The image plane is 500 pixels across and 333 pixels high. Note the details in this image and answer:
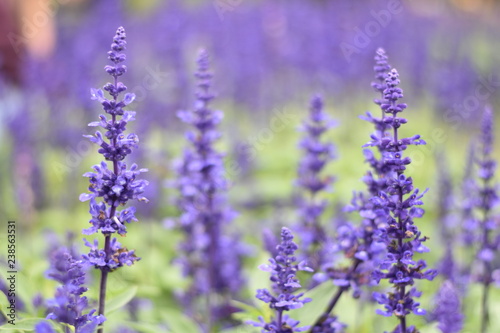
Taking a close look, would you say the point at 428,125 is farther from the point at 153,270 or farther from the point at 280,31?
the point at 153,270

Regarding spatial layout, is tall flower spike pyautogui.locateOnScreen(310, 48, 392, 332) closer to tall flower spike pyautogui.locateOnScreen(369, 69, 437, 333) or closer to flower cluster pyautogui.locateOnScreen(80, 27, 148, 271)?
tall flower spike pyautogui.locateOnScreen(369, 69, 437, 333)

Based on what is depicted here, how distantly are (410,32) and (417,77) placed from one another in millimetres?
4537

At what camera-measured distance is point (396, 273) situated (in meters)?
2.83

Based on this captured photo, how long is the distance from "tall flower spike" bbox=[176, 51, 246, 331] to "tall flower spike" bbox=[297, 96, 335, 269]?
595mm

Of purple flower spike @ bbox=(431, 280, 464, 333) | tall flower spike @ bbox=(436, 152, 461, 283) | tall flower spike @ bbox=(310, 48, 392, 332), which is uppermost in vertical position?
tall flower spike @ bbox=(436, 152, 461, 283)

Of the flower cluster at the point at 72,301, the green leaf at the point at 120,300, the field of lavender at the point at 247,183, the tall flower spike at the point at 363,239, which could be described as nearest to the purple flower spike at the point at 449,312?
the field of lavender at the point at 247,183

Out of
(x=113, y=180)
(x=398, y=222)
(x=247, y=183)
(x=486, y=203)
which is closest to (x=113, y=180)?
(x=113, y=180)

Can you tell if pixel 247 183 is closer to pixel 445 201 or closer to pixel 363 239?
pixel 445 201

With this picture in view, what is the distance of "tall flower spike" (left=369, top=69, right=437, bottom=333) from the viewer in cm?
274

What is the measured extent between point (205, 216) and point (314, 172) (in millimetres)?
831

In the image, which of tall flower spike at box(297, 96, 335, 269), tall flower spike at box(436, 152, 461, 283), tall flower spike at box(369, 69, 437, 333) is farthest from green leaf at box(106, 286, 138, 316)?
tall flower spike at box(436, 152, 461, 283)

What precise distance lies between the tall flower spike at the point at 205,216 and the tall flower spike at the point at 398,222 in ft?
4.90

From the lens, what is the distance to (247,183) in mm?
7785

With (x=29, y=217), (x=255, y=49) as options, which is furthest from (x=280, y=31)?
(x=29, y=217)
